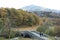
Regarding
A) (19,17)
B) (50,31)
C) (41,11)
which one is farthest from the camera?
(41,11)

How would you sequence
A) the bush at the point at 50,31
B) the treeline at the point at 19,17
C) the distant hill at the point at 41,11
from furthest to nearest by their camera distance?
the distant hill at the point at 41,11
the treeline at the point at 19,17
the bush at the point at 50,31

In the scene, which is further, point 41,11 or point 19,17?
point 41,11

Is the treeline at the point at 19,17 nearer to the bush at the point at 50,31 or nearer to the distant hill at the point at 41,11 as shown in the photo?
the distant hill at the point at 41,11

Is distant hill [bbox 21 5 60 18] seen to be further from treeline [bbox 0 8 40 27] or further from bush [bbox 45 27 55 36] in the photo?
bush [bbox 45 27 55 36]

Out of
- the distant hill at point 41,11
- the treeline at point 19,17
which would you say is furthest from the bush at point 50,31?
the distant hill at point 41,11

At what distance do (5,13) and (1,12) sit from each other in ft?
1.29

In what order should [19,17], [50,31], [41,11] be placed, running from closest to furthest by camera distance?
[50,31]
[19,17]
[41,11]

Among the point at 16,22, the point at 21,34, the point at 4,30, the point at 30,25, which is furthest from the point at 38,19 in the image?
the point at 4,30

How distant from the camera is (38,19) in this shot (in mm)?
16406

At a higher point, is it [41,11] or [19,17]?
[19,17]

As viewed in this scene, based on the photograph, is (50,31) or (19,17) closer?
(50,31)

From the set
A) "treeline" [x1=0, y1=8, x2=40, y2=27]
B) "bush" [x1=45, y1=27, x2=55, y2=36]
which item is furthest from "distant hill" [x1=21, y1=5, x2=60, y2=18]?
"bush" [x1=45, y1=27, x2=55, y2=36]

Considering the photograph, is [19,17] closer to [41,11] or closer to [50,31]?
[50,31]

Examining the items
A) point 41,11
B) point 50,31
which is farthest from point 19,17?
point 41,11
